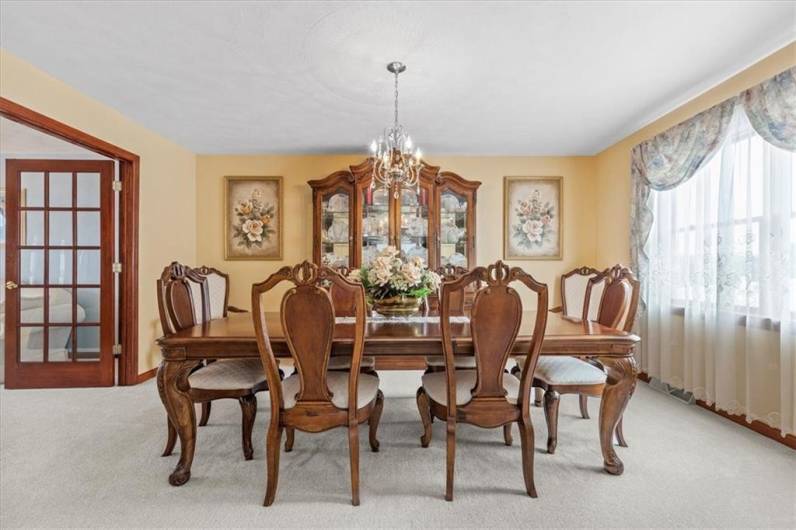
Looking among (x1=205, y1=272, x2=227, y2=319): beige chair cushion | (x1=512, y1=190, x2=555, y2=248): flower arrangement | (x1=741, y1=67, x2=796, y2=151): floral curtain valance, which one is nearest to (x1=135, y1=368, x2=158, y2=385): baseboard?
(x1=205, y1=272, x2=227, y2=319): beige chair cushion

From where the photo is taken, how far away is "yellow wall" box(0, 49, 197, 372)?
2355 mm

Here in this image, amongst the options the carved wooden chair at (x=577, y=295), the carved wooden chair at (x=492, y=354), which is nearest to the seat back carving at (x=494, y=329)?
the carved wooden chair at (x=492, y=354)

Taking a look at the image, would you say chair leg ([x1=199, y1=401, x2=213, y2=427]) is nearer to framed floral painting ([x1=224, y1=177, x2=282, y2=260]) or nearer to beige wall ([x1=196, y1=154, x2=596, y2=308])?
beige wall ([x1=196, y1=154, x2=596, y2=308])

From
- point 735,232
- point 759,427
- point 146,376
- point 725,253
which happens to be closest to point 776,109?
point 735,232

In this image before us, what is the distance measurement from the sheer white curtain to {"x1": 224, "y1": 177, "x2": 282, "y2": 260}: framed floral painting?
150 inches

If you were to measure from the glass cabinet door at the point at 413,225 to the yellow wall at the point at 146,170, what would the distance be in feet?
7.75

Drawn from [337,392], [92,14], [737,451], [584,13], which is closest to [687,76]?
[584,13]

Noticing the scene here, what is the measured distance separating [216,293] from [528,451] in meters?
3.12

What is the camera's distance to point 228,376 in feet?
6.50

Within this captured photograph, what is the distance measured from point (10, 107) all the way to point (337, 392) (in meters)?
2.63

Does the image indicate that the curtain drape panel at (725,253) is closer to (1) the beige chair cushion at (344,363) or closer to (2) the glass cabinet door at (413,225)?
(2) the glass cabinet door at (413,225)

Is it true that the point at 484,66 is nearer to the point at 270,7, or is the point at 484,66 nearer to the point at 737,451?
the point at 270,7

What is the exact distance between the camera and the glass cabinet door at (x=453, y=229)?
13.0 feet

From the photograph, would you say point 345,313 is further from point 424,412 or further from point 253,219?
point 253,219
